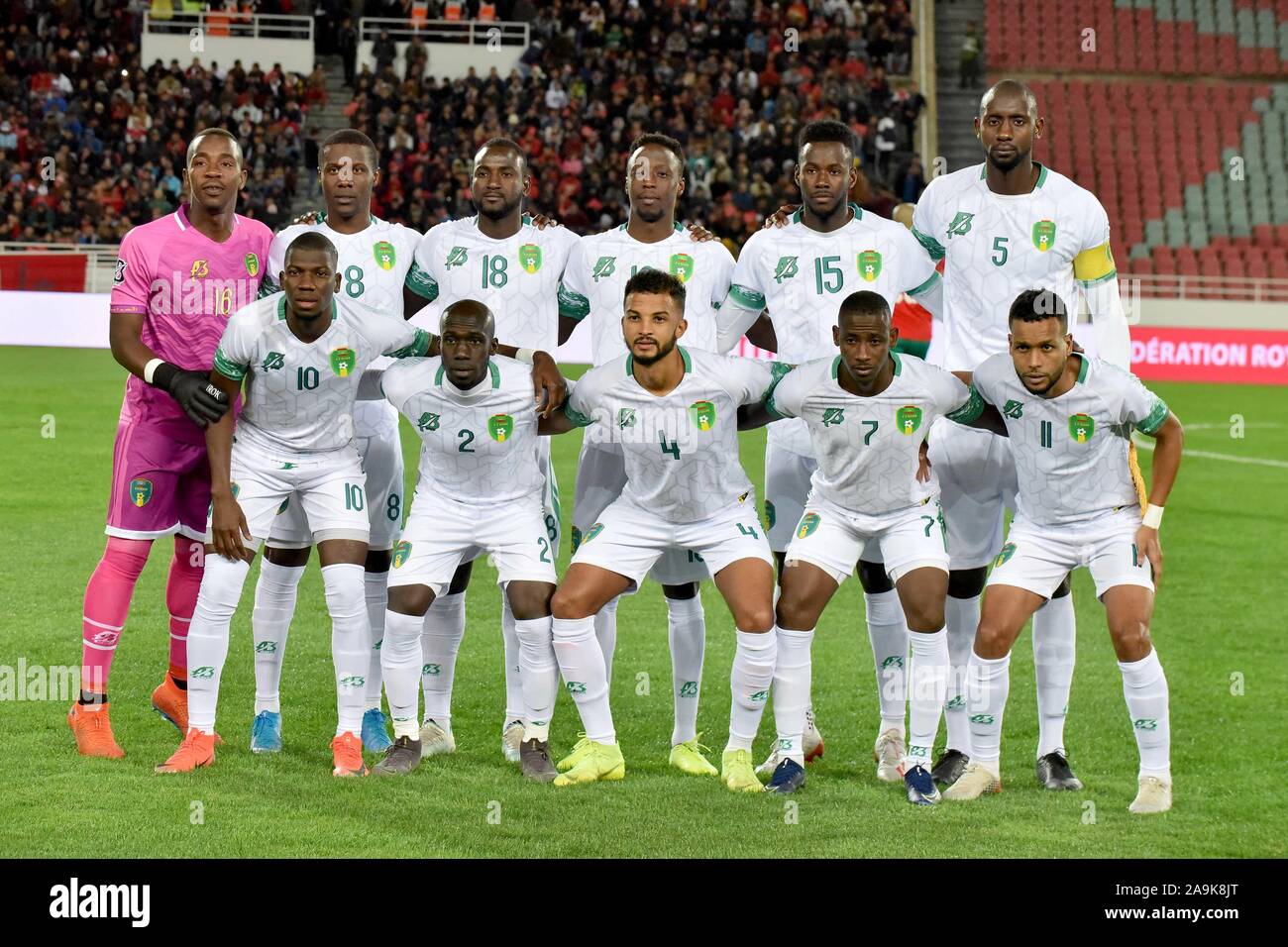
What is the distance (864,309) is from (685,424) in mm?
817

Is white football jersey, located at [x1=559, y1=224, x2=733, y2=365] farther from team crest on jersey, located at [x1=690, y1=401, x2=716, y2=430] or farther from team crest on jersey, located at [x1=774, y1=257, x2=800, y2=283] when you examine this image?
team crest on jersey, located at [x1=690, y1=401, x2=716, y2=430]

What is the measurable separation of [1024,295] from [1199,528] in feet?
25.3

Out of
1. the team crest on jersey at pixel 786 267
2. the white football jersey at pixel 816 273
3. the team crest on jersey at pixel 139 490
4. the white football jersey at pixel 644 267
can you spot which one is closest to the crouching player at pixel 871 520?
the white football jersey at pixel 816 273

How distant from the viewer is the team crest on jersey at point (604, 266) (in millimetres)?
6727

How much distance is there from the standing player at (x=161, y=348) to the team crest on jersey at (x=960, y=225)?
2.82 meters

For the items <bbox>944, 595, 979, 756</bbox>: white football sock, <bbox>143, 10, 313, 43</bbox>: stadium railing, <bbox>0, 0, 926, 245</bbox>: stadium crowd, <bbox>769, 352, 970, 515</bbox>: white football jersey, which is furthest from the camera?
<bbox>143, 10, 313, 43</bbox>: stadium railing

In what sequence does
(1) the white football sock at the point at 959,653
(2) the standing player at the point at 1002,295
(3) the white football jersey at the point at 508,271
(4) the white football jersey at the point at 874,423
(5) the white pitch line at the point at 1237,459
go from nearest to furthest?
(4) the white football jersey at the point at 874,423 → (2) the standing player at the point at 1002,295 → (1) the white football sock at the point at 959,653 → (3) the white football jersey at the point at 508,271 → (5) the white pitch line at the point at 1237,459

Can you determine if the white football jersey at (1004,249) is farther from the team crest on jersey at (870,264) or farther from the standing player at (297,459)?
the standing player at (297,459)

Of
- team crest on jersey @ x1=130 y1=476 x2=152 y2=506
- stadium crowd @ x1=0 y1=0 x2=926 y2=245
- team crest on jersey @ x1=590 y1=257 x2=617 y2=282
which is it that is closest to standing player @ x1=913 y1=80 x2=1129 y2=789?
team crest on jersey @ x1=590 y1=257 x2=617 y2=282

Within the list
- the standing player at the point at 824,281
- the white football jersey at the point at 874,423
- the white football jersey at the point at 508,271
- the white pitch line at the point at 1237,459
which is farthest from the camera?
the white pitch line at the point at 1237,459

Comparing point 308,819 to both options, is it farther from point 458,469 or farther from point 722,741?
point 722,741

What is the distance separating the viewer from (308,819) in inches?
220

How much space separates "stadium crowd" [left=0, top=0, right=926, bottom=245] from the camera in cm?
2559

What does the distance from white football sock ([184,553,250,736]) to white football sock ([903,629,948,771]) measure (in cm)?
254
